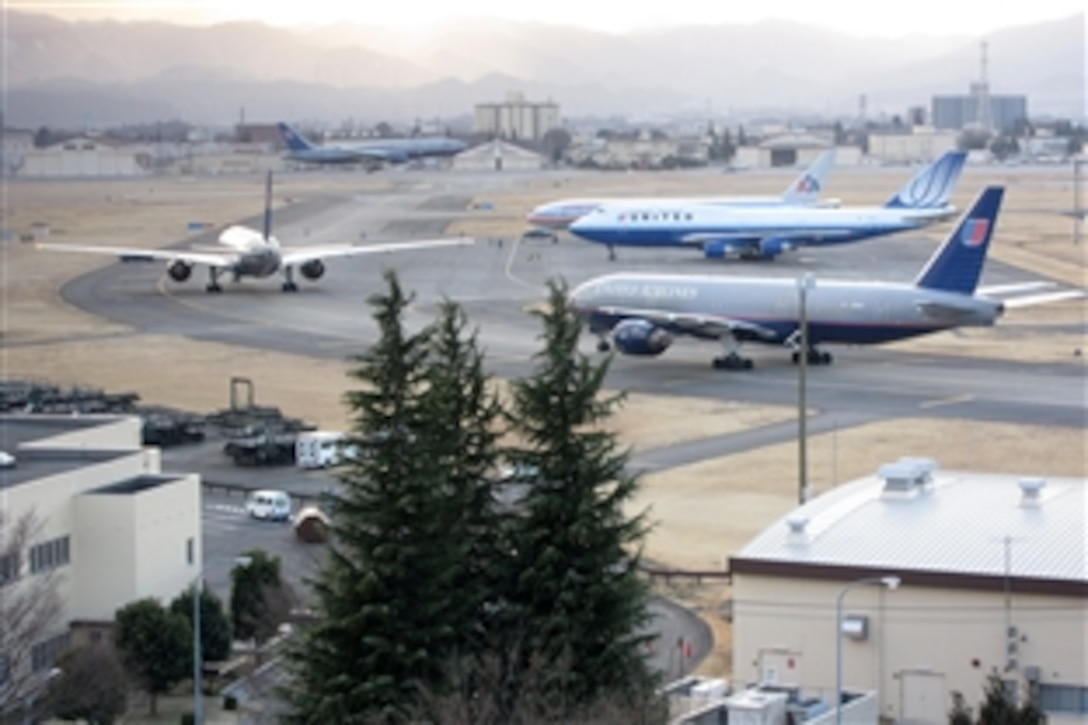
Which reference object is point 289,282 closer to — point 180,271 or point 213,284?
point 213,284

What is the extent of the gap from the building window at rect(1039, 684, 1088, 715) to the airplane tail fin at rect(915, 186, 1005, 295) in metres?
40.4

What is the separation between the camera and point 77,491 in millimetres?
42406

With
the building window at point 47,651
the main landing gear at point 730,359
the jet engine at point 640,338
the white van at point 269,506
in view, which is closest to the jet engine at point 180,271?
the jet engine at point 640,338

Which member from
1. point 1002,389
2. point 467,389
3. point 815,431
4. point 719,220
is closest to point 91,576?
point 467,389

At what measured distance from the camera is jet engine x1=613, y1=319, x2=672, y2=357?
253 ft

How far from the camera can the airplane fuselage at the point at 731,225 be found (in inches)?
4988

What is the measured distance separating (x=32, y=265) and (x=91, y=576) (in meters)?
96.3

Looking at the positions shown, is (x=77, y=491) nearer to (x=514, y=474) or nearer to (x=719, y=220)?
(x=514, y=474)

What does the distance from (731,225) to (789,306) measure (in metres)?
51.4

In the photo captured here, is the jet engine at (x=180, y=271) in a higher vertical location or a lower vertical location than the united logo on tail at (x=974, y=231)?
lower

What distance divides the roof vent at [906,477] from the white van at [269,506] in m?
16.8

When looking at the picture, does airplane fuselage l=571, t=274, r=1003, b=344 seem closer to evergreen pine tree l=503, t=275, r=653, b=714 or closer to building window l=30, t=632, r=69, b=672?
building window l=30, t=632, r=69, b=672

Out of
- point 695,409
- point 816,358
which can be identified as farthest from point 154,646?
point 816,358

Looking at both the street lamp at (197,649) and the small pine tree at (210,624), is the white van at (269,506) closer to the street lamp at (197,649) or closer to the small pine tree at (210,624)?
the street lamp at (197,649)
